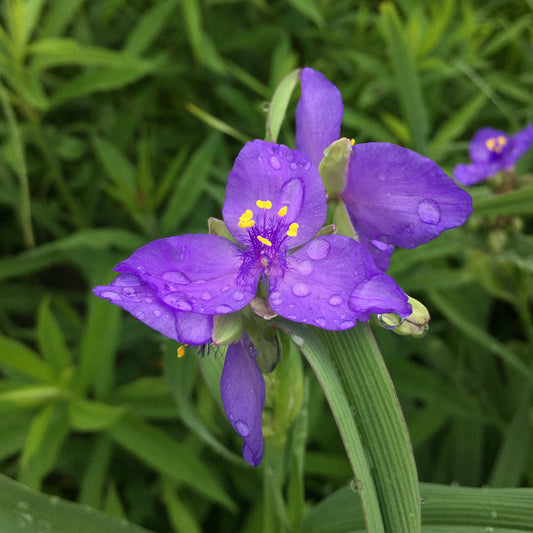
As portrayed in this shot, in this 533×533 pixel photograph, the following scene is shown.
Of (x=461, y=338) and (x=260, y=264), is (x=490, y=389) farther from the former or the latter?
(x=260, y=264)

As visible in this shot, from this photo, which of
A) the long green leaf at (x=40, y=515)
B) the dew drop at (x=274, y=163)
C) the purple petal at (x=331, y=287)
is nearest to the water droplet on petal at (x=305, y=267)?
the purple petal at (x=331, y=287)

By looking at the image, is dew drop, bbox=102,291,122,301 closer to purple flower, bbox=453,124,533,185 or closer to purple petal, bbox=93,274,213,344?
purple petal, bbox=93,274,213,344

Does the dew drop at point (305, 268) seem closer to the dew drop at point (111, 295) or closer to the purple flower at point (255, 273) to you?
the purple flower at point (255, 273)

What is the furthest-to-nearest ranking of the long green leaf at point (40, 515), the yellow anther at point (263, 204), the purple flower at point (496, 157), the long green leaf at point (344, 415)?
the purple flower at point (496, 157) → the long green leaf at point (40, 515) → the yellow anther at point (263, 204) → the long green leaf at point (344, 415)

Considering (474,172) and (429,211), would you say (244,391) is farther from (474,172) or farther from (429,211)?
(474,172)

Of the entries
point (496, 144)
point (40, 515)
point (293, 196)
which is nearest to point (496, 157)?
point (496, 144)

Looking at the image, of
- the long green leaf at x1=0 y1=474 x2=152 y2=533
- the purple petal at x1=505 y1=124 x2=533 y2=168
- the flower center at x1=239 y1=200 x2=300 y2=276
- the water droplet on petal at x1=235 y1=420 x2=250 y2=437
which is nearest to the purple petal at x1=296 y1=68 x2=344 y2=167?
the flower center at x1=239 y1=200 x2=300 y2=276
